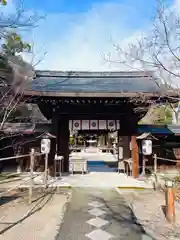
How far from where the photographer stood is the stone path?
325 centimetres

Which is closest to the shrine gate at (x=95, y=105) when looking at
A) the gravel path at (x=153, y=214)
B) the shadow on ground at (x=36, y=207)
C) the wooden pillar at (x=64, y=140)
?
the wooden pillar at (x=64, y=140)

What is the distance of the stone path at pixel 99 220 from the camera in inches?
128

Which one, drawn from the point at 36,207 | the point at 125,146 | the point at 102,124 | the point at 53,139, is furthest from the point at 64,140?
the point at 36,207

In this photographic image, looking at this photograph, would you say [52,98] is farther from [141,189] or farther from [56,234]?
[56,234]

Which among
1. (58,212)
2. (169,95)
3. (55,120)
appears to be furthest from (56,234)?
(55,120)

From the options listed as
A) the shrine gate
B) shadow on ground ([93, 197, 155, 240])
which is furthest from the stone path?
the shrine gate

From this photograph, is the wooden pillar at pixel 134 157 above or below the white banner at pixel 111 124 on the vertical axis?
below

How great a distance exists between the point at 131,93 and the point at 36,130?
17.2 ft

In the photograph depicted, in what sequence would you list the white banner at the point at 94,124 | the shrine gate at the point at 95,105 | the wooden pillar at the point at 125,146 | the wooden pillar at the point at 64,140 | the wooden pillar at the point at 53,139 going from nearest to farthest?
the shrine gate at the point at 95,105, the wooden pillar at the point at 53,139, the white banner at the point at 94,124, the wooden pillar at the point at 125,146, the wooden pillar at the point at 64,140

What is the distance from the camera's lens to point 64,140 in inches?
380

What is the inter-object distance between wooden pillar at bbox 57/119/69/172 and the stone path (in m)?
4.18

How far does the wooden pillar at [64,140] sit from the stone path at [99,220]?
13.7 ft

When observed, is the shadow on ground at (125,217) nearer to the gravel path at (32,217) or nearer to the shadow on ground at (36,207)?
the gravel path at (32,217)

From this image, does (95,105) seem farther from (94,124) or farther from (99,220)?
(99,220)
